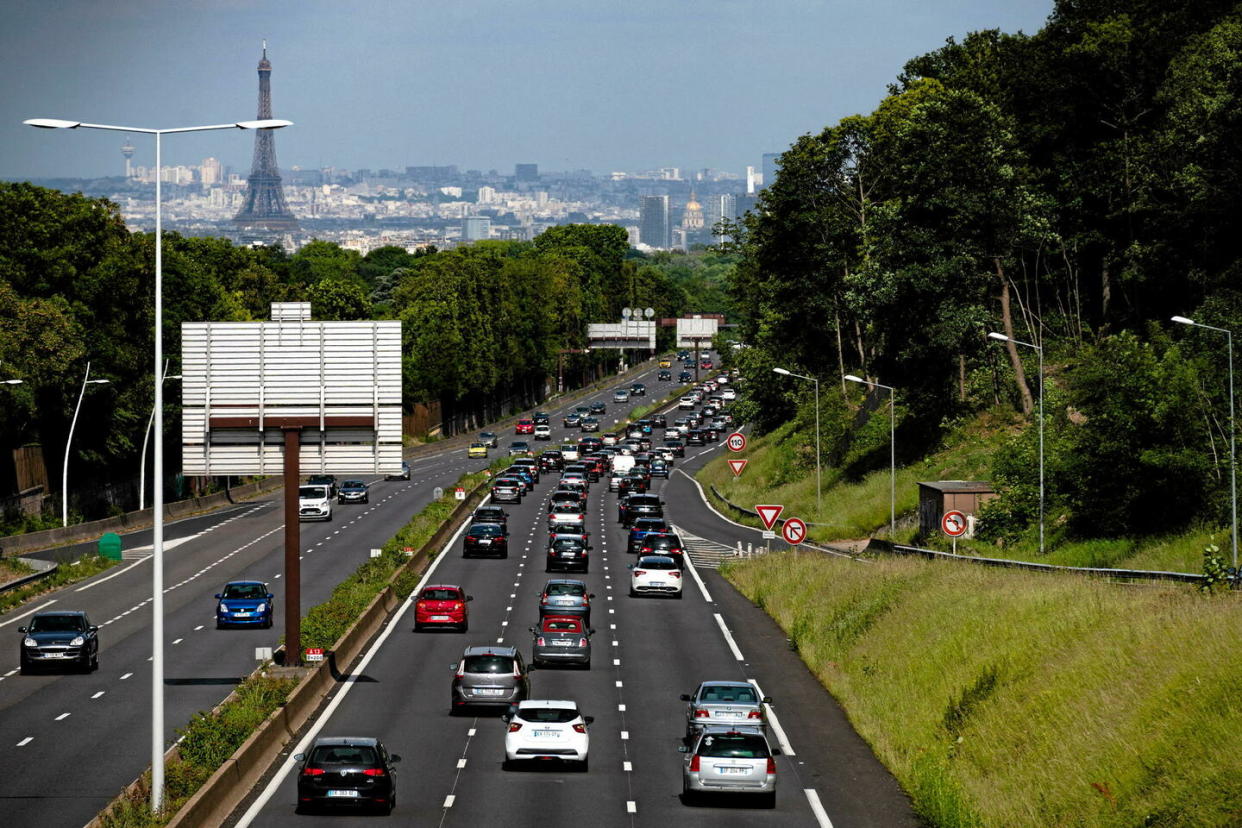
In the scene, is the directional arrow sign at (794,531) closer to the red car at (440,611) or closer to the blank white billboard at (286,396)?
the red car at (440,611)

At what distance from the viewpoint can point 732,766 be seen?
29938 mm

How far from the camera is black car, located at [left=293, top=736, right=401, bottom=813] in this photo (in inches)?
1112

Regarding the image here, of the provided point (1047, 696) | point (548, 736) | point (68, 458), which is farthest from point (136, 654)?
point (68, 458)

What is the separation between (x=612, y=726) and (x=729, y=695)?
13.0 feet

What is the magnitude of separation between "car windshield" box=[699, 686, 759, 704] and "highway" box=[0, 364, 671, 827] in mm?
11555

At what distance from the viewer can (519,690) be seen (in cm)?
3912

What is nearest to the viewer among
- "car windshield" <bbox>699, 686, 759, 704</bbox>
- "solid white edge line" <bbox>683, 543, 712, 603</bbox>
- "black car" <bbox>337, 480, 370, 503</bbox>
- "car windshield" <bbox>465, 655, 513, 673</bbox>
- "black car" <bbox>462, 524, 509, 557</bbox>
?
"car windshield" <bbox>699, 686, 759, 704</bbox>

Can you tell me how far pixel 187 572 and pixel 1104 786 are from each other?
49.5m

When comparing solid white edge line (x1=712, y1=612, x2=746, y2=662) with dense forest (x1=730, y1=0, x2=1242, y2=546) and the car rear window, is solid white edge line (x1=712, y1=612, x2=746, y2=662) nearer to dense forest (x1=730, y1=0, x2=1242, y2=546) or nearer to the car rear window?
dense forest (x1=730, y1=0, x2=1242, y2=546)

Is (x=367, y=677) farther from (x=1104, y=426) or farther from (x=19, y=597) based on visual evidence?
(x=1104, y=426)

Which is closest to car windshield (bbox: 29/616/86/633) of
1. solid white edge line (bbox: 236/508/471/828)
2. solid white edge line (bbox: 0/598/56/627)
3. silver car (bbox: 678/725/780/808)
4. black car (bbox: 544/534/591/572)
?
solid white edge line (bbox: 236/508/471/828)

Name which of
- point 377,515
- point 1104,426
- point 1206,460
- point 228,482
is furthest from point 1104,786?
point 228,482

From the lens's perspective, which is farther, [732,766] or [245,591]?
[245,591]

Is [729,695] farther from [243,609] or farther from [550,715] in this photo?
[243,609]
